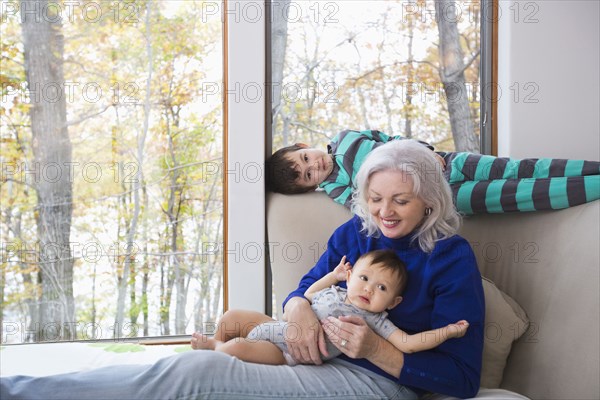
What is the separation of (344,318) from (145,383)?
55cm

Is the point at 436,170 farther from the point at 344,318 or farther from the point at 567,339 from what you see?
the point at 567,339

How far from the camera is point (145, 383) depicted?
1283 millimetres

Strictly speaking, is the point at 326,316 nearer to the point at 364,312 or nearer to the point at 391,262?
the point at 364,312

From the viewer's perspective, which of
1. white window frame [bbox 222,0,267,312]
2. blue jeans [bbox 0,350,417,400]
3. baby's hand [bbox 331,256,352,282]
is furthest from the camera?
white window frame [bbox 222,0,267,312]

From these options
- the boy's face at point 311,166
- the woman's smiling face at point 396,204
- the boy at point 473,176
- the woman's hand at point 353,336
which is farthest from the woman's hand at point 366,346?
the boy's face at point 311,166

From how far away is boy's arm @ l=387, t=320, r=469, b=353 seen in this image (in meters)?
1.47

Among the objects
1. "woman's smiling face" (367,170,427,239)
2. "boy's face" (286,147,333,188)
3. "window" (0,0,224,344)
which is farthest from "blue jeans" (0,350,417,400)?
"window" (0,0,224,344)

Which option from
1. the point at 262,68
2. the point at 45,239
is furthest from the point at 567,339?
the point at 45,239

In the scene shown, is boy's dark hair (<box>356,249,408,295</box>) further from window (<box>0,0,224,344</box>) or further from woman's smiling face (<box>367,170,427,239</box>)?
window (<box>0,0,224,344</box>)

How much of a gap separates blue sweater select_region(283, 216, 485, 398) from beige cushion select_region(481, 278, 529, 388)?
23 centimetres

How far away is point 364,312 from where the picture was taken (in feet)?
5.20

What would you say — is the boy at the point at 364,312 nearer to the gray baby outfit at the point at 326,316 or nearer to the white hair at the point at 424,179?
the gray baby outfit at the point at 326,316

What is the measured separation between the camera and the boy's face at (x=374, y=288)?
1.55m

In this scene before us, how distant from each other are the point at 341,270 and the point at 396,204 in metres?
0.26
